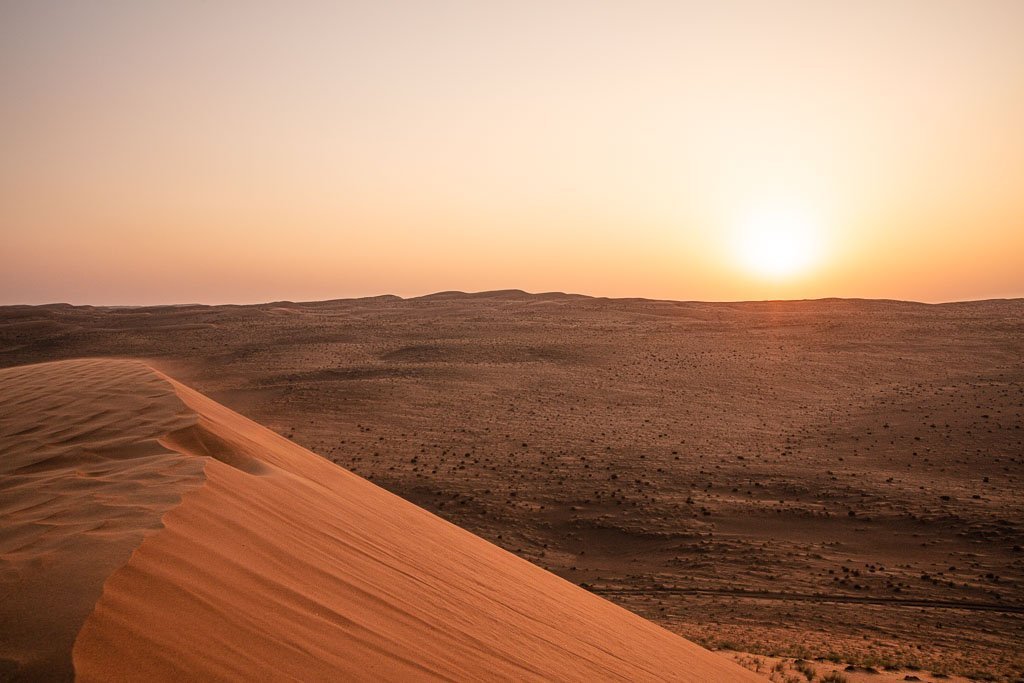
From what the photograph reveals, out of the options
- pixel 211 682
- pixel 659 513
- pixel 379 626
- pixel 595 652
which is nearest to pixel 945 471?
pixel 659 513

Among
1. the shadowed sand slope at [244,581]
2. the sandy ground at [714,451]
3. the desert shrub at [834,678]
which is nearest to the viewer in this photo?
the shadowed sand slope at [244,581]

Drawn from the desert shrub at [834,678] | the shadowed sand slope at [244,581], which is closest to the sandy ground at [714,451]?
the desert shrub at [834,678]

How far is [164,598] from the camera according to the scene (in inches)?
112

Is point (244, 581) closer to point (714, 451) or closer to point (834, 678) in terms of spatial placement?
point (834, 678)

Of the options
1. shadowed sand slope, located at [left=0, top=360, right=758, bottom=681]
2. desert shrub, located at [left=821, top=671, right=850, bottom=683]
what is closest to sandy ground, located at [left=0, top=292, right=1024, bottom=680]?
desert shrub, located at [left=821, top=671, right=850, bottom=683]

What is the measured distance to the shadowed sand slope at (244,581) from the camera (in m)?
2.61

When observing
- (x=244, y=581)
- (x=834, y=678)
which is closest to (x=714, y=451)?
(x=834, y=678)

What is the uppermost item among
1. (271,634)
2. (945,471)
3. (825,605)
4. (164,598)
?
(164,598)

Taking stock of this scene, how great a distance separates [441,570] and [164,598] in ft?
8.93

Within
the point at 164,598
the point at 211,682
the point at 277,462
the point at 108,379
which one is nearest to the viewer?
the point at 211,682

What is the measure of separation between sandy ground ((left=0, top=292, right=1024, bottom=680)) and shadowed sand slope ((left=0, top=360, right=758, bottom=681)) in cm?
474

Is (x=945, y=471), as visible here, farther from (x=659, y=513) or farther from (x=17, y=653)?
(x=17, y=653)

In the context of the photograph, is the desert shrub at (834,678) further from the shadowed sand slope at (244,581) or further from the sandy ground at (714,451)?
the shadowed sand slope at (244,581)

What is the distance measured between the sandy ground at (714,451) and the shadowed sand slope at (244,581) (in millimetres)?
4741
